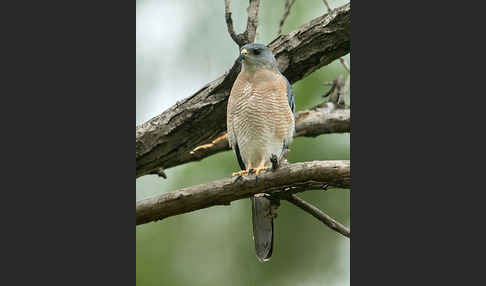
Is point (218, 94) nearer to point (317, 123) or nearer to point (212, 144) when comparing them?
point (212, 144)

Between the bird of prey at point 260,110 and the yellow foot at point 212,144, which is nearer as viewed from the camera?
the bird of prey at point 260,110

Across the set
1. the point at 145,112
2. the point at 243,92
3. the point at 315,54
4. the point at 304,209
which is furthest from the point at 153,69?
the point at 304,209

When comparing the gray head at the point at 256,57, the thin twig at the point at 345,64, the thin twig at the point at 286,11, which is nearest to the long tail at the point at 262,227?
the gray head at the point at 256,57

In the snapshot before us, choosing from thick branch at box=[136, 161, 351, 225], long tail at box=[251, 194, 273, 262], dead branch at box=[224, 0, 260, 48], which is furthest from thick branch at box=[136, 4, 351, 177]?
long tail at box=[251, 194, 273, 262]

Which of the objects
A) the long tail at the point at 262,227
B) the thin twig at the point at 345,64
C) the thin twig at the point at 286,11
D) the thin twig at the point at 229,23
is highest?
the thin twig at the point at 286,11

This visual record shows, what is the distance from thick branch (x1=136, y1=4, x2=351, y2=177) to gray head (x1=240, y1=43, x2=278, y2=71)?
9 centimetres

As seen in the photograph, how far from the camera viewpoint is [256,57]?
3756mm

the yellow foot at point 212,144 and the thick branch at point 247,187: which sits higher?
the yellow foot at point 212,144

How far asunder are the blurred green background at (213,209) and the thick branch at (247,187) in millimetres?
297

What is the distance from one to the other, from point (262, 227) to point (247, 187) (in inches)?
12.9

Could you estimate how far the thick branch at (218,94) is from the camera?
12.4ft

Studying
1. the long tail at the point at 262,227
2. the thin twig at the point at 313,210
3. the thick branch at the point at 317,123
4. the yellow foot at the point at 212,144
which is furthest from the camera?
the thick branch at the point at 317,123

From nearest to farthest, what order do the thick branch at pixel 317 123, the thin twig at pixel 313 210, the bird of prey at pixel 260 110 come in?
the thin twig at pixel 313 210, the bird of prey at pixel 260 110, the thick branch at pixel 317 123

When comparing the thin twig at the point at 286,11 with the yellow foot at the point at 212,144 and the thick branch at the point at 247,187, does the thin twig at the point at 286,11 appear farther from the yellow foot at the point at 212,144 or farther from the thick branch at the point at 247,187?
the thick branch at the point at 247,187
